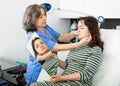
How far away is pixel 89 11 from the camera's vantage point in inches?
103

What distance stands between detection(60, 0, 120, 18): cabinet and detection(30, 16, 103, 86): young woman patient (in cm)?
78

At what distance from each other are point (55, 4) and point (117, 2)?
91 cm

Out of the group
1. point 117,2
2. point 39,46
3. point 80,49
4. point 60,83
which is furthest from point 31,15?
point 117,2

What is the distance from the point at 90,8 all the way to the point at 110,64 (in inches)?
40.4

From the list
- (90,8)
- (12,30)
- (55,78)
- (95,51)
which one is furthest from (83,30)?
(12,30)

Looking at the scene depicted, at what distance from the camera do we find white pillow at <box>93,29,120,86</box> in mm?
1724

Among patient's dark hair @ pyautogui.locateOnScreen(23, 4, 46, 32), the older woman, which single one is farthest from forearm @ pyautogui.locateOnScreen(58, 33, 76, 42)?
patient's dark hair @ pyautogui.locateOnScreen(23, 4, 46, 32)

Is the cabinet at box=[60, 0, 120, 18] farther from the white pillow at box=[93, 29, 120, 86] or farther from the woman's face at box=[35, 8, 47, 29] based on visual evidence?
A: the woman's face at box=[35, 8, 47, 29]

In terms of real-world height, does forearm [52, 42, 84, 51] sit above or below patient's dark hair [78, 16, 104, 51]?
below

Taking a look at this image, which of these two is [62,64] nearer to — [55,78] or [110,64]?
[55,78]

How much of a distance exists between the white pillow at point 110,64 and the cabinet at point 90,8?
0.62m

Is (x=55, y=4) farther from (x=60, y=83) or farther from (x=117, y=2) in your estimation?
(x=60, y=83)

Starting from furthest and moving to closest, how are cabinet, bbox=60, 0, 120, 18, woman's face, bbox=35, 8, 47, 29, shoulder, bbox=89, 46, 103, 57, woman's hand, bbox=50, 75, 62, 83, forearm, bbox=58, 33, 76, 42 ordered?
cabinet, bbox=60, 0, 120, 18
forearm, bbox=58, 33, 76, 42
woman's face, bbox=35, 8, 47, 29
shoulder, bbox=89, 46, 103, 57
woman's hand, bbox=50, 75, 62, 83

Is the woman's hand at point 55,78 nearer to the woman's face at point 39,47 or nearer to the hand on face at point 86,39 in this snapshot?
the woman's face at point 39,47
